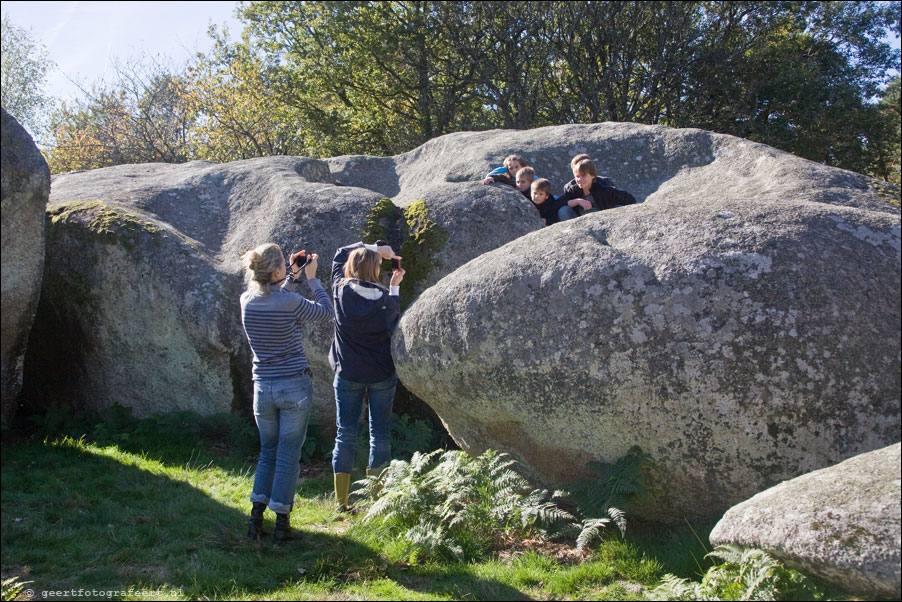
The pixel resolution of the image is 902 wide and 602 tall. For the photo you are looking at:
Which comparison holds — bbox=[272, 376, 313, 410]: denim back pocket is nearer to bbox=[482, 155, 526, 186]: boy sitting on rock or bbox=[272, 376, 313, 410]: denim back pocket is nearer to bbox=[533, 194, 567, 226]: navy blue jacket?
bbox=[533, 194, 567, 226]: navy blue jacket

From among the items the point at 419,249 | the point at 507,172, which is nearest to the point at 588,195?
the point at 507,172

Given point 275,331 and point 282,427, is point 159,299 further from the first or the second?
point 282,427

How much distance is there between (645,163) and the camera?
9336 mm

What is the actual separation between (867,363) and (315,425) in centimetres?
541

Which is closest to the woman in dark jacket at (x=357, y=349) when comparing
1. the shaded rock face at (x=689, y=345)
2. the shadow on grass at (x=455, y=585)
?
the shaded rock face at (x=689, y=345)

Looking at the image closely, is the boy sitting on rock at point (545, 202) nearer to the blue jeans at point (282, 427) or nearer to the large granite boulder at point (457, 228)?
the large granite boulder at point (457, 228)

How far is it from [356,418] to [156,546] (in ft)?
5.88

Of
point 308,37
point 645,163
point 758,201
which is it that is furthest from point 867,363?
point 308,37

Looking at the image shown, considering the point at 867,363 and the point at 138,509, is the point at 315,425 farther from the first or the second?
the point at 867,363

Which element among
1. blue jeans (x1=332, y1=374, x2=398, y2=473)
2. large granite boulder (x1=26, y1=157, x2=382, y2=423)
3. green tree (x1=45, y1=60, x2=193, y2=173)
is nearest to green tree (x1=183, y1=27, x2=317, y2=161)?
green tree (x1=45, y1=60, x2=193, y2=173)

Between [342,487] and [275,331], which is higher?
[275,331]

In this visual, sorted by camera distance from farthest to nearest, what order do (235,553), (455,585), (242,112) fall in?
(242,112), (235,553), (455,585)

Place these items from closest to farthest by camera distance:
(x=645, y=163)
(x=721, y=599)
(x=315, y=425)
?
(x=721, y=599) < (x=315, y=425) < (x=645, y=163)

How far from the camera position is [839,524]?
3.84m
